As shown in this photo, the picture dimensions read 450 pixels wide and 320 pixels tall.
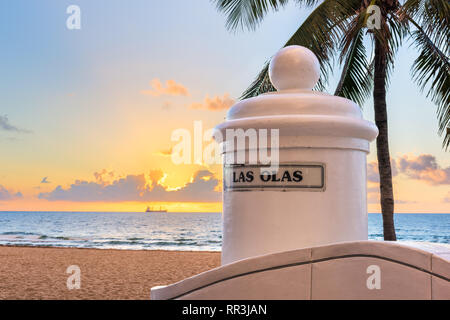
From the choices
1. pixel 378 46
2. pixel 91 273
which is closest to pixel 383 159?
pixel 378 46

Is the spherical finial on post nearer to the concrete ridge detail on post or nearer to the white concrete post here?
the white concrete post

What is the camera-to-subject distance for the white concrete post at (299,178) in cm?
169

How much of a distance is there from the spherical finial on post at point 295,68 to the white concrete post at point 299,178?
3cm

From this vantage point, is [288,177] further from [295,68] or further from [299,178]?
[295,68]

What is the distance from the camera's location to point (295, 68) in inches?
75.2

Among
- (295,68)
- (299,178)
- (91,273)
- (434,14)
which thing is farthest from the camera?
(91,273)

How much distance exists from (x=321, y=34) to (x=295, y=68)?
19.9ft

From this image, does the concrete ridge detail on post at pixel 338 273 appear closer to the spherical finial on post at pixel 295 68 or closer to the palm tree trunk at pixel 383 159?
the spherical finial on post at pixel 295 68

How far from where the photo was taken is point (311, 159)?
1694 mm

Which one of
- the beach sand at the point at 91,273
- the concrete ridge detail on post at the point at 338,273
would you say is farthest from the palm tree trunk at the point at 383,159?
the concrete ridge detail on post at the point at 338,273

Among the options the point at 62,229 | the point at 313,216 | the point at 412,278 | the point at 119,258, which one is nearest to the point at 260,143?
the point at 313,216

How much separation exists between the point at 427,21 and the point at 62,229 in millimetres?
52939

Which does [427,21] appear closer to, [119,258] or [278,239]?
[278,239]
